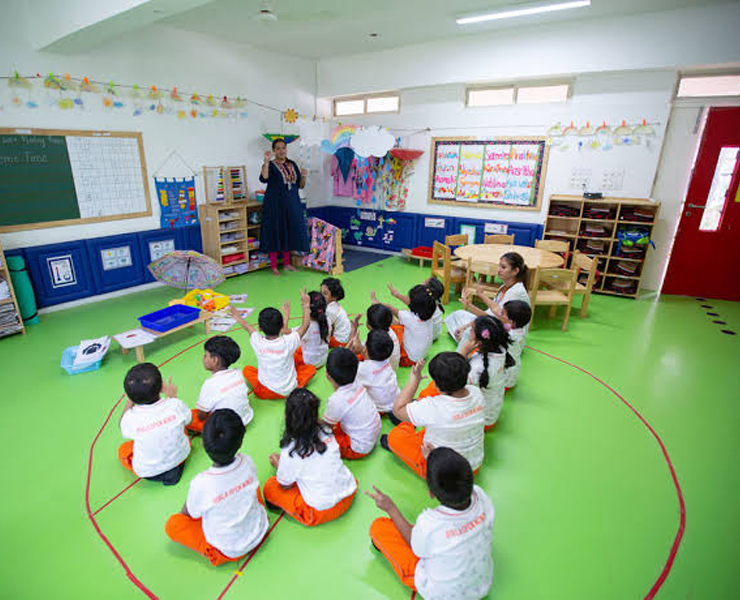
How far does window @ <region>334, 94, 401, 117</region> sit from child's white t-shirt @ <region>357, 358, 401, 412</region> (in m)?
6.13

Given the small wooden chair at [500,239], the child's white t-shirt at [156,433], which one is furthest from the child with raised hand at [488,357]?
the small wooden chair at [500,239]

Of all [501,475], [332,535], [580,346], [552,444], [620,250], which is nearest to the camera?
[332,535]

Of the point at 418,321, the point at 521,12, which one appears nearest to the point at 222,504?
the point at 418,321

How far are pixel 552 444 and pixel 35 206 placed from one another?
5.79 meters

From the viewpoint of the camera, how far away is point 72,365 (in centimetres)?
356

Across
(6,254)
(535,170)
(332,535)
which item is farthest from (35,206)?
(535,170)

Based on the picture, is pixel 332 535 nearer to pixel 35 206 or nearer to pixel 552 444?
pixel 552 444

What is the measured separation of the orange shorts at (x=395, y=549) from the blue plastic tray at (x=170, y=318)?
2.86m

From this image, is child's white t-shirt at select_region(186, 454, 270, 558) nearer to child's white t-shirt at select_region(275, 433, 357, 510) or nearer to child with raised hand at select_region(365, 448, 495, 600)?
child's white t-shirt at select_region(275, 433, 357, 510)

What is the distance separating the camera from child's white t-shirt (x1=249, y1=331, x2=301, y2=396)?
2969mm

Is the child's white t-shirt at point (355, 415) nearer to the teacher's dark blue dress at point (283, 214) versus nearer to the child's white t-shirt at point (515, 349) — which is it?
the child's white t-shirt at point (515, 349)

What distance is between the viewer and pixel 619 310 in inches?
212

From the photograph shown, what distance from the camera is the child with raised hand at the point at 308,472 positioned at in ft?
6.35

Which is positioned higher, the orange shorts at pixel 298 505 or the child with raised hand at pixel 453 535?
the child with raised hand at pixel 453 535
